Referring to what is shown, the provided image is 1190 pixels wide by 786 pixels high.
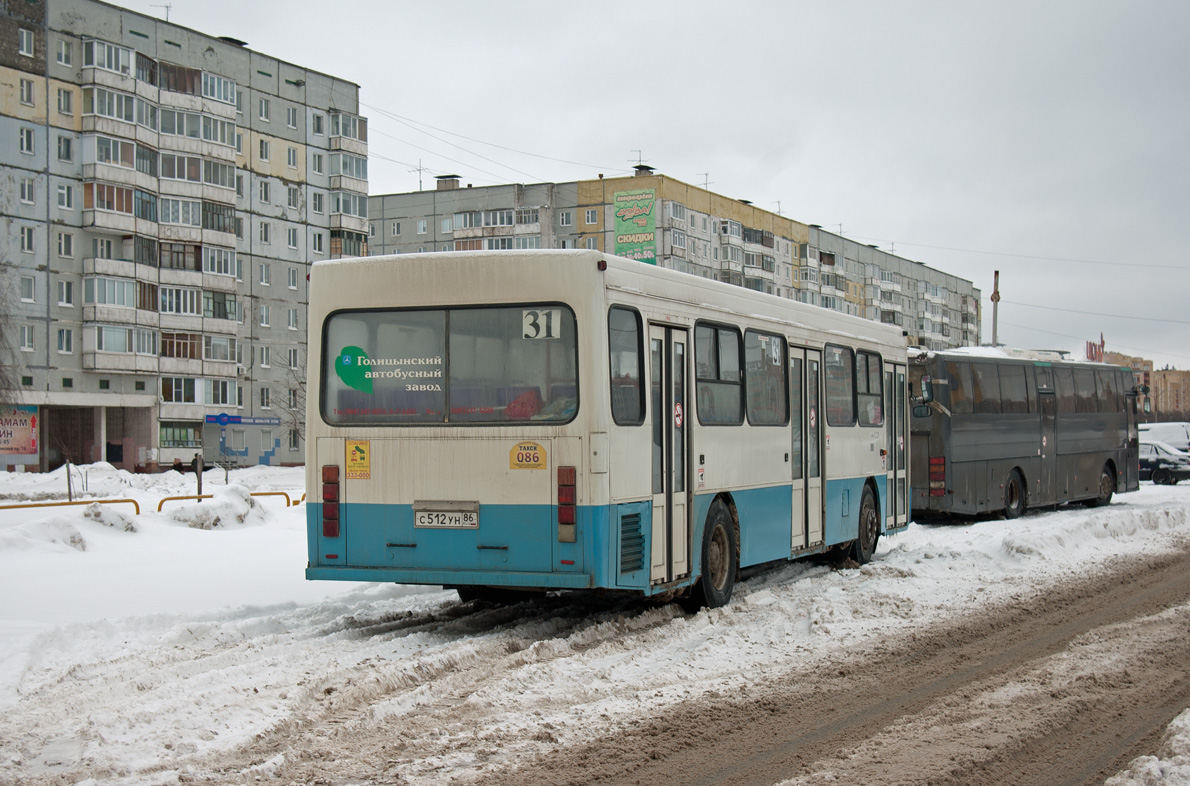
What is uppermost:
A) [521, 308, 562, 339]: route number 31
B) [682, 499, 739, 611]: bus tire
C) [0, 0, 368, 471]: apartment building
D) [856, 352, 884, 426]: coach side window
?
[0, 0, 368, 471]: apartment building

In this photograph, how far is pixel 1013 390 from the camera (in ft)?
79.6

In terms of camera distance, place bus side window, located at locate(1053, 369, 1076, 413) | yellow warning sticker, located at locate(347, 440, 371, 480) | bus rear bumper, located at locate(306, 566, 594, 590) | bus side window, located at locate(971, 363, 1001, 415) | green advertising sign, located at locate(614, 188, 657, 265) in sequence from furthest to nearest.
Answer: green advertising sign, located at locate(614, 188, 657, 265) < bus side window, located at locate(1053, 369, 1076, 413) < bus side window, located at locate(971, 363, 1001, 415) < yellow warning sticker, located at locate(347, 440, 371, 480) < bus rear bumper, located at locate(306, 566, 594, 590)

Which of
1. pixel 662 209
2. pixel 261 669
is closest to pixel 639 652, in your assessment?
pixel 261 669

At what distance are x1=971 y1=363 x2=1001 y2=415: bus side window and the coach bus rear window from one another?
49.9ft

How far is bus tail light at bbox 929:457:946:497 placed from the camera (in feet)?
73.1

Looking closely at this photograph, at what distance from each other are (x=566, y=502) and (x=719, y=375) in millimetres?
2890

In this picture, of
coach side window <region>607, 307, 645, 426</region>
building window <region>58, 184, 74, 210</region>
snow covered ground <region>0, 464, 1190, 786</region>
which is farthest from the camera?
building window <region>58, 184, 74, 210</region>

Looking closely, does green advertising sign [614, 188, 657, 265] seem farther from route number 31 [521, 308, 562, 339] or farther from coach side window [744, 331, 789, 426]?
route number 31 [521, 308, 562, 339]

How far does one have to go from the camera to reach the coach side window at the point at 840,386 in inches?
585

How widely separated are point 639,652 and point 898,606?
11.5 ft

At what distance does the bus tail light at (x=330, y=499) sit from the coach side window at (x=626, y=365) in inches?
94.6

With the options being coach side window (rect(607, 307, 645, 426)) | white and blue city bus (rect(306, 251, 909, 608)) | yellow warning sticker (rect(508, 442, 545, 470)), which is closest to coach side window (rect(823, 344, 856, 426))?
white and blue city bus (rect(306, 251, 909, 608))

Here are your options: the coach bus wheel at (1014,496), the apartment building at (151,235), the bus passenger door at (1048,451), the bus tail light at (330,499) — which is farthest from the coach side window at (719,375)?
the apartment building at (151,235)

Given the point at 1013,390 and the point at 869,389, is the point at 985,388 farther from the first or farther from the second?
the point at 869,389
